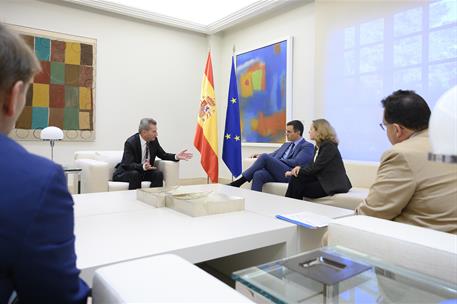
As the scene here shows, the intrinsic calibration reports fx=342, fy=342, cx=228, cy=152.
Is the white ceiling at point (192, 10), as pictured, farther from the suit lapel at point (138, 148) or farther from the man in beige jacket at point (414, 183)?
the man in beige jacket at point (414, 183)

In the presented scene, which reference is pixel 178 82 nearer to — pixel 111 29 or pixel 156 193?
pixel 111 29

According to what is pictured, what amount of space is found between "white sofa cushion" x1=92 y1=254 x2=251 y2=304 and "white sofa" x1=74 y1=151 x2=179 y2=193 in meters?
3.07

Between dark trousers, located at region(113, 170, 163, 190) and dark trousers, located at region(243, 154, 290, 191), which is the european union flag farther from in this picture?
dark trousers, located at region(113, 170, 163, 190)

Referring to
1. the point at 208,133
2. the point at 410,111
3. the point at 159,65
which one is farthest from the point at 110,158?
the point at 410,111

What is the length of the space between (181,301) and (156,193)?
1537 millimetres

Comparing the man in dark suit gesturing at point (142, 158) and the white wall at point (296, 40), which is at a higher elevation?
the white wall at point (296, 40)

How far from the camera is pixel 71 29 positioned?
5.11 meters

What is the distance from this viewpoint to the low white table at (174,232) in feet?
4.16

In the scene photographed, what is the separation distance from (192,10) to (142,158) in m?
2.91

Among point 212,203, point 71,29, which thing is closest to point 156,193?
point 212,203

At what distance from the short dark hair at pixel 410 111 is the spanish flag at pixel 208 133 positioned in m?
3.25

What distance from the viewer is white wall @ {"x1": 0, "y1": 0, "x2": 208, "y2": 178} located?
500cm

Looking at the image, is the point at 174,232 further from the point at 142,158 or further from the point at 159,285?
the point at 142,158

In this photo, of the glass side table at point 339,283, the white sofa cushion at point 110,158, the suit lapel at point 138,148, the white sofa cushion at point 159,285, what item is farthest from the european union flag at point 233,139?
the white sofa cushion at point 159,285
